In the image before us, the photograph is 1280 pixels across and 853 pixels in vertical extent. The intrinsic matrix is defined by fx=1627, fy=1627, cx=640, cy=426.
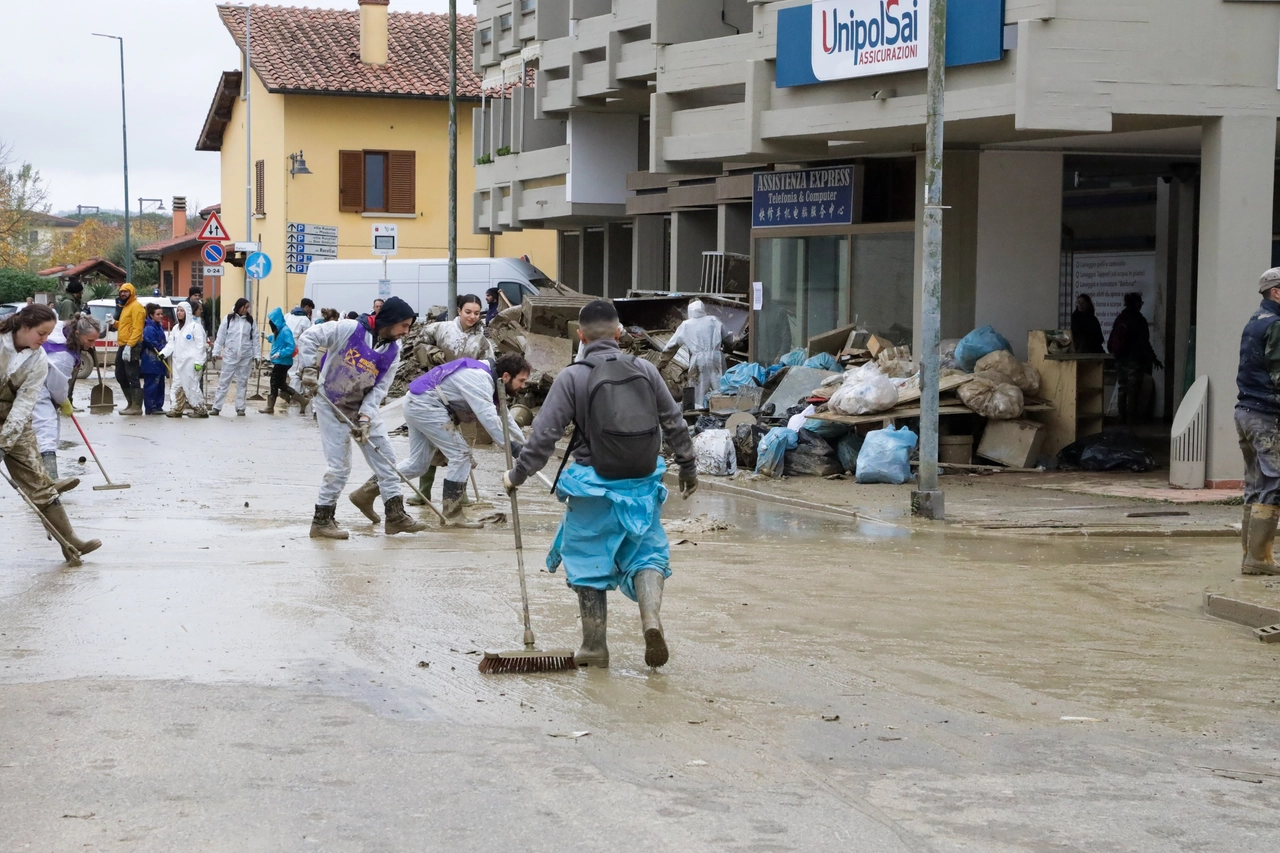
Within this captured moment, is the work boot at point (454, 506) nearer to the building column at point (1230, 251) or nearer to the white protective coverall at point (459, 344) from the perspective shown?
the white protective coverall at point (459, 344)

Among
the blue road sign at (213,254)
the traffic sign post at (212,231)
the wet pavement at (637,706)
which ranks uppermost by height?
the traffic sign post at (212,231)

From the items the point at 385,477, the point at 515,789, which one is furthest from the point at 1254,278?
the point at 515,789

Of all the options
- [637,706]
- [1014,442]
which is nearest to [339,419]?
[637,706]

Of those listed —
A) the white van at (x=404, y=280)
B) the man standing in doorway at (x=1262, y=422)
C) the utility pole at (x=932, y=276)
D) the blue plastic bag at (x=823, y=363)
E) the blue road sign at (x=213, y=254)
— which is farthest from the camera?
the white van at (x=404, y=280)

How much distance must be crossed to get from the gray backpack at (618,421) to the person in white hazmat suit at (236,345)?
1846 cm

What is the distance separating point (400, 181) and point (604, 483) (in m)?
38.8

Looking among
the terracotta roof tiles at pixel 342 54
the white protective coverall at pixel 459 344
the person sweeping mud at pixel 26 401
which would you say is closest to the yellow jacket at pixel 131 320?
the white protective coverall at pixel 459 344

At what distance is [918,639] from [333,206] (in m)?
38.5

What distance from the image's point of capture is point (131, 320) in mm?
22875

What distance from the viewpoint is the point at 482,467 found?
57.2 feet

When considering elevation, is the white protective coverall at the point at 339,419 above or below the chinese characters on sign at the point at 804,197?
below

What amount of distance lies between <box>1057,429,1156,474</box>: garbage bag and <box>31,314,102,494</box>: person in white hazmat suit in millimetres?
9329

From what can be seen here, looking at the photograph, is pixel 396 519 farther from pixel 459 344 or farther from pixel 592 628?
pixel 592 628

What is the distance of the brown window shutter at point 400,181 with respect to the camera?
44812mm
